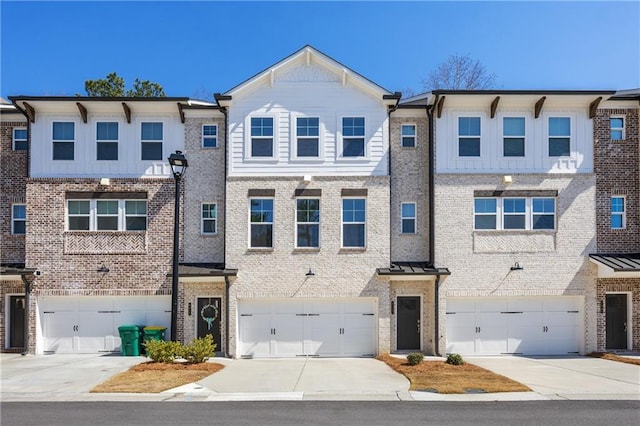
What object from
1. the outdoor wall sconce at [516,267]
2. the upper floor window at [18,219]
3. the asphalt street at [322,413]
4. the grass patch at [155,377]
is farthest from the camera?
the upper floor window at [18,219]

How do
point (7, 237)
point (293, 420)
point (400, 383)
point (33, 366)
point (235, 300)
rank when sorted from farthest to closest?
1. point (7, 237)
2. point (235, 300)
3. point (33, 366)
4. point (400, 383)
5. point (293, 420)

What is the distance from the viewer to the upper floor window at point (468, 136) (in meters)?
18.3

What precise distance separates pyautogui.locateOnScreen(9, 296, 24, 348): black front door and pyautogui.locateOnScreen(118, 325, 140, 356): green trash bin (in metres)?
4.31

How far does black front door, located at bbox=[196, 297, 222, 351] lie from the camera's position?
18.2 metres

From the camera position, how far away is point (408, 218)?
A: 61.2ft

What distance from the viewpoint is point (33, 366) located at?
15727 millimetres

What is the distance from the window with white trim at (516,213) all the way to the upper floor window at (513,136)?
1.73 m

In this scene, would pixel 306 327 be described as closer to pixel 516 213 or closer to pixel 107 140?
pixel 516 213

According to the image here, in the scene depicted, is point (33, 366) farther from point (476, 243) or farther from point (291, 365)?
point (476, 243)

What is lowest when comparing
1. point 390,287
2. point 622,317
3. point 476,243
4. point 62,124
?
point 622,317

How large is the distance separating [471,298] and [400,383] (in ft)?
20.3

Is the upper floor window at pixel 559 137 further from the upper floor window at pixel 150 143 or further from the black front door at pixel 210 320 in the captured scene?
the upper floor window at pixel 150 143

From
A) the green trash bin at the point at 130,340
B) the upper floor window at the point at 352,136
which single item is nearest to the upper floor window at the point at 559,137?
the upper floor window at the point at 352,136

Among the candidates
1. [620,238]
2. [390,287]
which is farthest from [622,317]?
[390,287]
